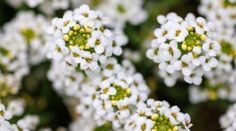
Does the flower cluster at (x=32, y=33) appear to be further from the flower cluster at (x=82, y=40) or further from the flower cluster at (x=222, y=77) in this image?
the flower cluster at (x=222, y=77)

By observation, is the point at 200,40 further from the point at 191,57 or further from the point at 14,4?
the point at 14,4

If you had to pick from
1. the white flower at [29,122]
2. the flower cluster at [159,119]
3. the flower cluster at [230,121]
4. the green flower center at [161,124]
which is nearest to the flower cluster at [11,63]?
the white flower at [29,122]

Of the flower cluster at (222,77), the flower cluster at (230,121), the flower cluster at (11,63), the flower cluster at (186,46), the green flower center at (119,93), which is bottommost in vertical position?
the flower cluster at (230,121)

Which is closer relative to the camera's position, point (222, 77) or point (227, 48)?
point (227, 48)

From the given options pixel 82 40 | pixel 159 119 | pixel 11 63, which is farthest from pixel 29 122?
pixel 159 119

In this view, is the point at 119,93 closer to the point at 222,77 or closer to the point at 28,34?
the point at 222,77

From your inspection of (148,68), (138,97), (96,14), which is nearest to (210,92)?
(148,68)

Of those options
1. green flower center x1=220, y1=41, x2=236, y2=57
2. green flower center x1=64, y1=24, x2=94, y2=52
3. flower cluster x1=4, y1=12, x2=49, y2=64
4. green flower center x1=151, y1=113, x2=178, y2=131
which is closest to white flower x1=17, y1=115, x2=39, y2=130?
flower cluster x1=4, y1=12, x2=49, y2=64
